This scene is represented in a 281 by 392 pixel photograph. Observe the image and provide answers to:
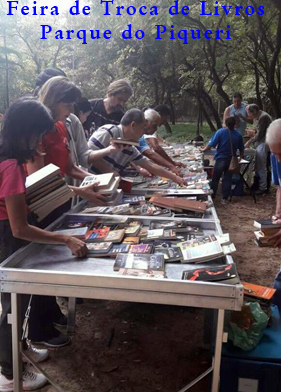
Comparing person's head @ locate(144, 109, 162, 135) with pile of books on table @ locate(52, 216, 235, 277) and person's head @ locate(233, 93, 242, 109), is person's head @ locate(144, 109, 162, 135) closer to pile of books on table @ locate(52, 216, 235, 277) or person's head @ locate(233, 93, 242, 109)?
pile of books on table @ locate(52, 216, 235, 277)

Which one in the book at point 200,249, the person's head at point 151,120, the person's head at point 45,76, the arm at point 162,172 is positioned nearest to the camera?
the book at point 200,249

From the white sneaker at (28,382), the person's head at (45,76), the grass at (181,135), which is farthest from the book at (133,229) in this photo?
the grass at (181,135)

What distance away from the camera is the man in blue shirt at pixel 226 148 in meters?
6.77

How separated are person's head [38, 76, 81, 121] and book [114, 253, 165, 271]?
111 cm

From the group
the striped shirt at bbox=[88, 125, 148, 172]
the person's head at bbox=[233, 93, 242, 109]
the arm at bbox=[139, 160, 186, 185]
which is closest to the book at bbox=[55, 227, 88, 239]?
the striped shirt at bbox=[88, 125, 148, 172]

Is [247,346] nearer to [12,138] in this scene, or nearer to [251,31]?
[12,138]

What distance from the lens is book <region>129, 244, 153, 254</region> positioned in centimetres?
181

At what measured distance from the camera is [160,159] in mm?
4094

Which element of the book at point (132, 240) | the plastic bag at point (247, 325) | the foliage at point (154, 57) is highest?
the foliage at point (154, 57)

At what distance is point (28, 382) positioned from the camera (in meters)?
2.10

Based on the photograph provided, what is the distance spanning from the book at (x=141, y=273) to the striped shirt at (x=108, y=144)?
6.04 feet

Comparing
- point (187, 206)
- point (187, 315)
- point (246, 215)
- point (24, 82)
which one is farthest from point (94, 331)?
point (24, 82)

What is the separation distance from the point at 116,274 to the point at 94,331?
1.38 m

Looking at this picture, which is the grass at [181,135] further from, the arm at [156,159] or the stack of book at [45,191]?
the stack of book at [45,191]
